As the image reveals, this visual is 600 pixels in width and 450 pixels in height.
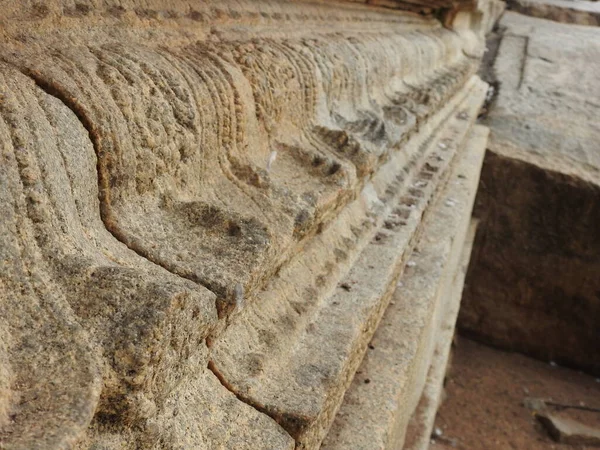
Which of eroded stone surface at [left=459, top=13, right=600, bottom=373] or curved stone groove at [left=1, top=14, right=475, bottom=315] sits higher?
curved stone groove at [left=1, top=14, right=475, bottom=315]

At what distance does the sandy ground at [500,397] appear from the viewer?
362 cm

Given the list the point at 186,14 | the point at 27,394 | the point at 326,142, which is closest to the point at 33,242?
the point at 27,394

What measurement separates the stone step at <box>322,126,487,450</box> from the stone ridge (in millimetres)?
91

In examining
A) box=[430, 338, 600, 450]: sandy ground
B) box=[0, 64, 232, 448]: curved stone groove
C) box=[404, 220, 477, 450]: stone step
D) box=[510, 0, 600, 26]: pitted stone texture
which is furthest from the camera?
box=[510, 0, 600, 26]: pitted stone texture

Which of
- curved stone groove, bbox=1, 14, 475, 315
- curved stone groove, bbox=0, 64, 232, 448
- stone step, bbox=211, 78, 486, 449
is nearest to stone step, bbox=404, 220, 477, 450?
stone step, bbox=211, 78, 486, 449

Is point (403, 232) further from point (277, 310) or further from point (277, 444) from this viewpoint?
point (277, 444)

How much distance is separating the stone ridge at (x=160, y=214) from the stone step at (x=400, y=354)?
0.09 meters

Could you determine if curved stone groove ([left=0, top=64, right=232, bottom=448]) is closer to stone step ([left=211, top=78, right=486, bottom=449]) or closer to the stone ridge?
the stone ridge

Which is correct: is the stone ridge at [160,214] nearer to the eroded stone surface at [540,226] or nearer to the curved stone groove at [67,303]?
the curved stone groove at [67,303]

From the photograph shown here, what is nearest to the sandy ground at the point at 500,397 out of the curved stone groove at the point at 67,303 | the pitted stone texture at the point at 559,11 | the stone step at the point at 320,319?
the stone step at the point at 320,319

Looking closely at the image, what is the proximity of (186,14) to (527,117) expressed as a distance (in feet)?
11.7

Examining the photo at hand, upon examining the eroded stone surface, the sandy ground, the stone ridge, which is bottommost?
the sandy ground

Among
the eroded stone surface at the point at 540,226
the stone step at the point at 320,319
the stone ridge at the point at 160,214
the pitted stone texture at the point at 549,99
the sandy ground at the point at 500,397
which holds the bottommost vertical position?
the sandy ground at the point at 500,397

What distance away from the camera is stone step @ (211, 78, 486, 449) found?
965mm
